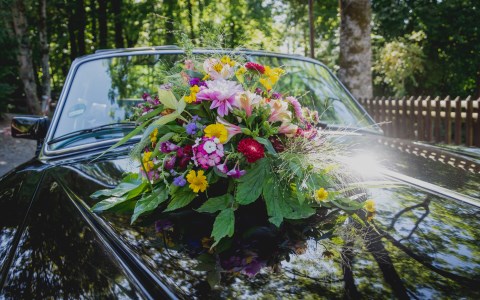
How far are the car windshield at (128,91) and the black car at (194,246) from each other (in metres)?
0.11

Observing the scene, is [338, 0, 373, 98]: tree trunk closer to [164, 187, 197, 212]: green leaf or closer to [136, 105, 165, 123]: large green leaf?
[136, 105, 165, 123]: large green leaf

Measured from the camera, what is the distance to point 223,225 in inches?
54.2

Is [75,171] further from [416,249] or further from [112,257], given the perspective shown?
[416,249]

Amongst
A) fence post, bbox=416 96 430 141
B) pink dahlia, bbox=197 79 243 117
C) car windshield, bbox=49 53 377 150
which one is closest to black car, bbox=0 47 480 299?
car windshield, bbox=49 53 377 150

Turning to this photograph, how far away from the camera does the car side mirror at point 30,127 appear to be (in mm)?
2971

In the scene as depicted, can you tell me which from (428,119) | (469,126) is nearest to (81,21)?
(428,119)

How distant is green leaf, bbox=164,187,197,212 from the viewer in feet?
5.13

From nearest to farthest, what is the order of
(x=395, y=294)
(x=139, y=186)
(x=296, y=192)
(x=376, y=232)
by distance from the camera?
(x=395, y=294) < (x=376, y=232) < (x=296, y=192) < (x=139, y=186)

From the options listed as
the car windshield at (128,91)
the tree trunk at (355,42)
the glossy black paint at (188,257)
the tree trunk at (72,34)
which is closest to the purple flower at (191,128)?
the glossy black paint at (188,257)

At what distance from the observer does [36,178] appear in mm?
2209

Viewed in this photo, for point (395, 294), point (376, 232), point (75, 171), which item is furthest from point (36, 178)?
point (395, 294)

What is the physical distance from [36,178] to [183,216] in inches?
39.9

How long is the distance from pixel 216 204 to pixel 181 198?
5.7 inches

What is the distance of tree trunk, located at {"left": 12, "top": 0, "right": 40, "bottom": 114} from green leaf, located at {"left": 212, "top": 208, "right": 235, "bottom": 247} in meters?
14.4
